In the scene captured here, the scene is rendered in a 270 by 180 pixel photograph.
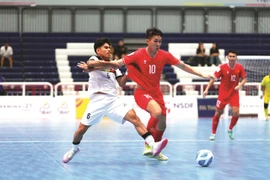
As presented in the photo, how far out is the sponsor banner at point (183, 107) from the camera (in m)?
24.9

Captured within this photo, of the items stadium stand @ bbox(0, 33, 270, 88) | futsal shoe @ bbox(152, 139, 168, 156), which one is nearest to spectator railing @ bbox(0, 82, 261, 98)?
stadium stand @ bbox(0, 33, 270, 88)

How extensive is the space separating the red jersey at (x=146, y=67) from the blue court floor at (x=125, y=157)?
4.35ft

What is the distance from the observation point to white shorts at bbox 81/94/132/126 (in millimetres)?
9688

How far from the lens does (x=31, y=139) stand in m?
14.2

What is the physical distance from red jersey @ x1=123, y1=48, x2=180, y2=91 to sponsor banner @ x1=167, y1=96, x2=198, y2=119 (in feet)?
47.6

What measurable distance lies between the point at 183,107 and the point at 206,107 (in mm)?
1018

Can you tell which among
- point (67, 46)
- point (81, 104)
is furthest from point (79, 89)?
point (67, 46)

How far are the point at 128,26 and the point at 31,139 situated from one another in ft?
67.3

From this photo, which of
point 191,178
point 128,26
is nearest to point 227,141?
point 191,178

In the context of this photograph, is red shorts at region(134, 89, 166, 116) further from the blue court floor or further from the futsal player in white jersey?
Answer: the blue court floor

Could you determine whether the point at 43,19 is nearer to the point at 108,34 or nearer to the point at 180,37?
the point at 108,34

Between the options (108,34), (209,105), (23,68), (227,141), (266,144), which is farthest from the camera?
(108,34)

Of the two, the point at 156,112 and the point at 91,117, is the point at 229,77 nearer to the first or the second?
the point at 156,112

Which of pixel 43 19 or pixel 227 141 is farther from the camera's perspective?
pixel 43 19
